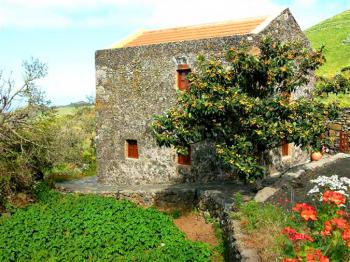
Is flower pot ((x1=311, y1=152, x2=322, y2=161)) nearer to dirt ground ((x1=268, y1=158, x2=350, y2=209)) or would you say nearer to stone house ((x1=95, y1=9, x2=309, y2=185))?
stone house ((x1=95, y1=9, x2=309, y2=185))

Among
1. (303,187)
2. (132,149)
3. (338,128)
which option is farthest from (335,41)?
(303,187)

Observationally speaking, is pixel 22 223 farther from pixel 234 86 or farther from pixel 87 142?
pixel 87 142

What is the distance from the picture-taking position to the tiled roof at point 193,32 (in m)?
17.1

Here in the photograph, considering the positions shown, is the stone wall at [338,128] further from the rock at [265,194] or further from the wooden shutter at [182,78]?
the rock at [265,194]

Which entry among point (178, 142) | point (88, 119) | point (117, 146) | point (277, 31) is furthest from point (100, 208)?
point (88, 119)

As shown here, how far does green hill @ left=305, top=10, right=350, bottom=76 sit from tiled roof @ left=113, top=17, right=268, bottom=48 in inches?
660

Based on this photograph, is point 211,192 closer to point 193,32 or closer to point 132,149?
point 132,149

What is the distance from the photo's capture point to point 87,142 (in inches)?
1368

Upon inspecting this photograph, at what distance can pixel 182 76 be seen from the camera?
1777 centimetres

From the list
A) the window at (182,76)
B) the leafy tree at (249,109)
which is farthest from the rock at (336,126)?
the leafy tree at (249,109)

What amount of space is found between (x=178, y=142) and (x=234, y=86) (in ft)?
7.94

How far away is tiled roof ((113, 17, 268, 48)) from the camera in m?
17.1

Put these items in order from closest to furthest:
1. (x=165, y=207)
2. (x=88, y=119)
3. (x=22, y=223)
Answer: (x=22, y=223) → (x=165, y=207) → (x=88, y=119)

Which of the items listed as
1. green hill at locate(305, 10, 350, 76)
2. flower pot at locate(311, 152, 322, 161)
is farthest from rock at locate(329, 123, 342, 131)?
green hill at locate(305, 10, 350, 76)
